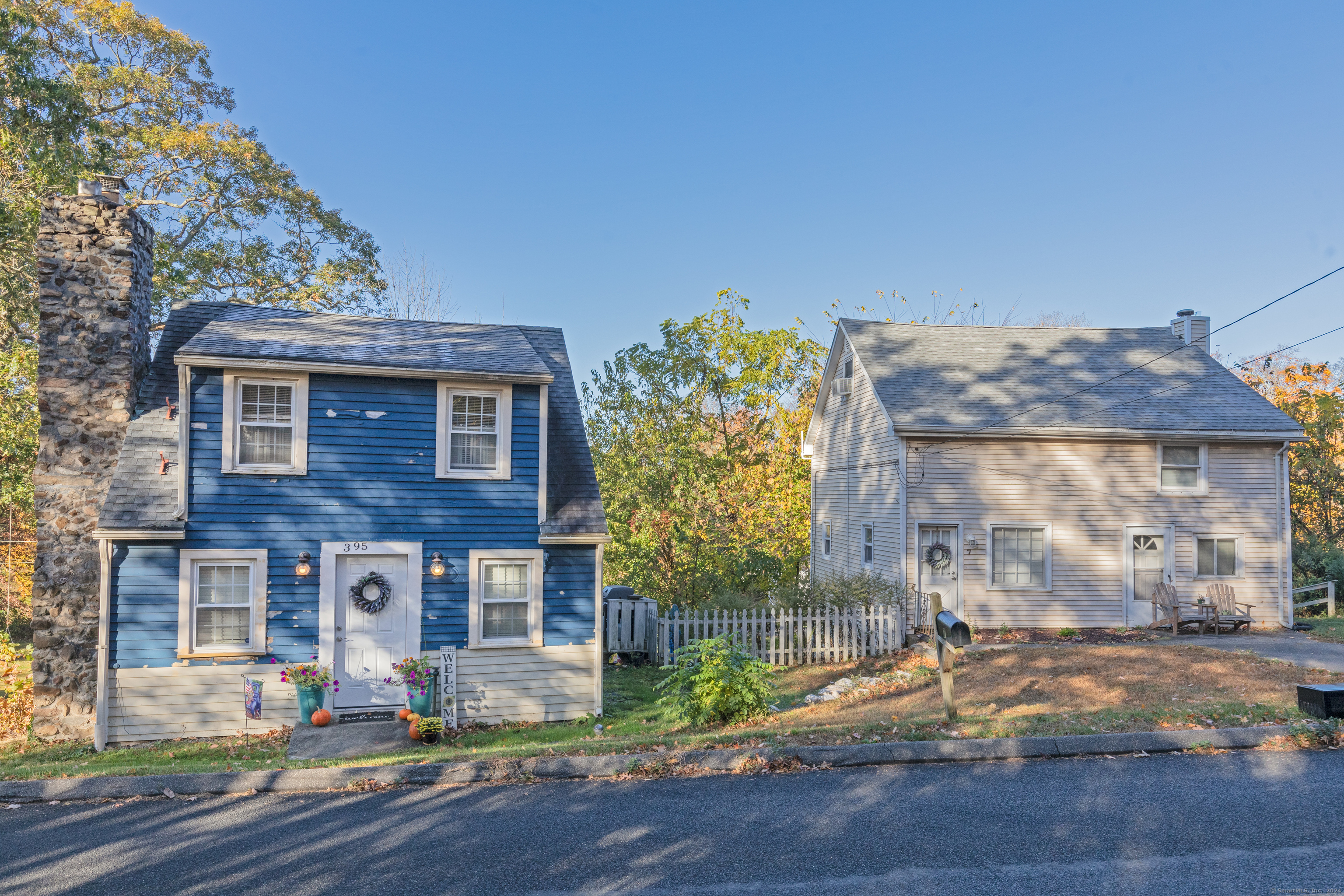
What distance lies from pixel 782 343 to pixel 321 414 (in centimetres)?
1856

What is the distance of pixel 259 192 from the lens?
86.1 feet

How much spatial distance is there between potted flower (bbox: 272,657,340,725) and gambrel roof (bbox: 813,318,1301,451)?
485 inches

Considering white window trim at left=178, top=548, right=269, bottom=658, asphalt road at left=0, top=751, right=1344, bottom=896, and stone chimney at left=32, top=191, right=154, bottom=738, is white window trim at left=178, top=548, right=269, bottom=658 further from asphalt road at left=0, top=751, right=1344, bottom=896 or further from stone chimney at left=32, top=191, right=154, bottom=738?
asphalt road at left=0, top=751, right=1344, bottom=896

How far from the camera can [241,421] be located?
10.9 metres

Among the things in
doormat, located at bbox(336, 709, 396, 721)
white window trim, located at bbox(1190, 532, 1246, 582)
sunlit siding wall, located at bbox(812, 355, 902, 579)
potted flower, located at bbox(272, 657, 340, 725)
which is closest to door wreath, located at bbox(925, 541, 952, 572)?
sunlit siding wall, located at bbox(812, 355, 902, 579)

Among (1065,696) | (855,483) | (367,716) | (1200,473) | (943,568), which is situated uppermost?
(1200,473)

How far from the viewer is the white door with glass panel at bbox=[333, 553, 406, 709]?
11.0 meters

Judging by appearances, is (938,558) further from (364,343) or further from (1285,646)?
(364,343)

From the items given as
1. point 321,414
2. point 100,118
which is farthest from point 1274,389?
point 100,118

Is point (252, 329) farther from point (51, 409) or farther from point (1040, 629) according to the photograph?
point (1040, 629)

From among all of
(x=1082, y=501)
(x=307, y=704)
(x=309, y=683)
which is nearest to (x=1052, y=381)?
(x=1082, y=501)

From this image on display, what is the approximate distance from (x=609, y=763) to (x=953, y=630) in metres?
4.29

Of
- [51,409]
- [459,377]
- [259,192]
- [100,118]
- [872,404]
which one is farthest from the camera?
[259,192]

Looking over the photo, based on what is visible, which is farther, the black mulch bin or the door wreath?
the door wreath
